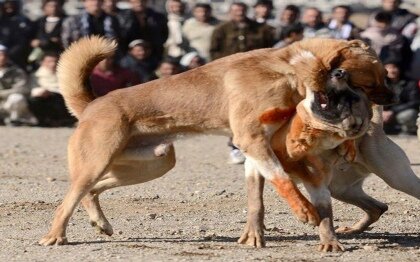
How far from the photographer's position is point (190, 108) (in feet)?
33.0

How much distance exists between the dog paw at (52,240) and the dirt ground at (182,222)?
76 millimetres

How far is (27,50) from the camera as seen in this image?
2042 cm

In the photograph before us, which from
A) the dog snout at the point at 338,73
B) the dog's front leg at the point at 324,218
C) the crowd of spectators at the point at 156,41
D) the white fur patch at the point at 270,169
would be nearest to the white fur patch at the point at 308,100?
the dog snout at the point at 338,73

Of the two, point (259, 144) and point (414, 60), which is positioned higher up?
point (259, 144)

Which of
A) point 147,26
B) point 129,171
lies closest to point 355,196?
point 129,171

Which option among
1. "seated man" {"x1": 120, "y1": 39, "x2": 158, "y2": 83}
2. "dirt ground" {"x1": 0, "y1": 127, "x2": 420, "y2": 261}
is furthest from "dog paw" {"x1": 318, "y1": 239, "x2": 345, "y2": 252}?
"seated man" {"x1": 120, "y1": 39, "x2": 158, "y2": 83}

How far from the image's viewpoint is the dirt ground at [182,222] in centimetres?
941

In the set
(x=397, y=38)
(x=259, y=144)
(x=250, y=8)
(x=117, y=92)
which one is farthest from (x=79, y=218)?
(x=250, y=8)

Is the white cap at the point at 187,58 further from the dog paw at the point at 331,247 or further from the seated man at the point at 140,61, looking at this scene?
the dog paw at the point at 331,247

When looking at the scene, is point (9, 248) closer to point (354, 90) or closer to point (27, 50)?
point (354, 90)

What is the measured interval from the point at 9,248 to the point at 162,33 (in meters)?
10.8

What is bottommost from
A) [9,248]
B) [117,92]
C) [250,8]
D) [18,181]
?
[250,8]

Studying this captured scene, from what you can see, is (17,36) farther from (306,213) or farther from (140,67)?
(306,213)

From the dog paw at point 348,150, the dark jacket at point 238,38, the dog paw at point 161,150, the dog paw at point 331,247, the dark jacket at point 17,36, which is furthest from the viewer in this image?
the dark jacket at point 17,36
